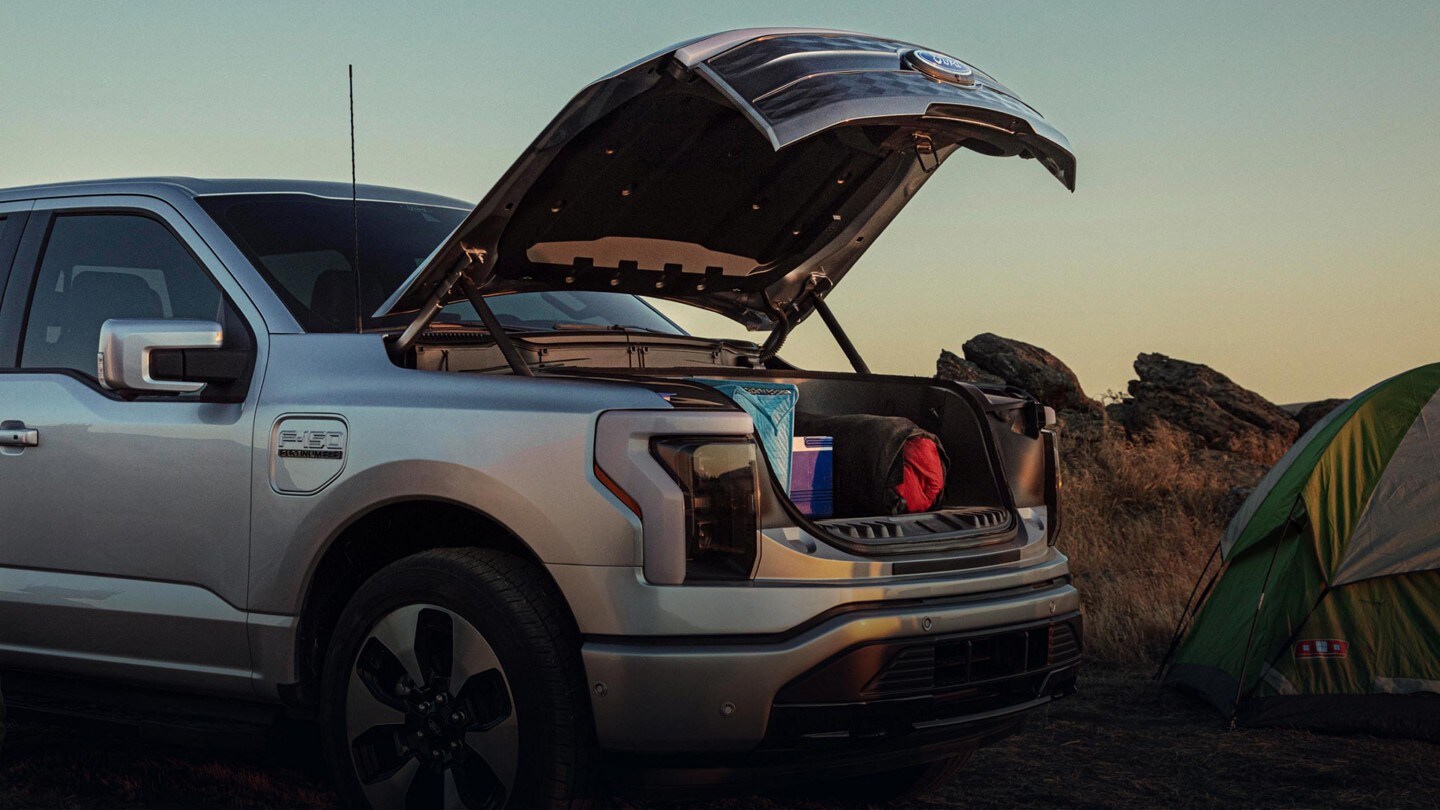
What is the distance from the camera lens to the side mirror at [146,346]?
14.1ft

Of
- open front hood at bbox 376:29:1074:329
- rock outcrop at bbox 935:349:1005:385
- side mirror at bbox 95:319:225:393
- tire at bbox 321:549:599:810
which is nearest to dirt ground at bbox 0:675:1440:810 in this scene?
tire at bbox 321:549:599:810

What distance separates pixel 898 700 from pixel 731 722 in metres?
0.43

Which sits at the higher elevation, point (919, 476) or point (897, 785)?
point (919, 476)

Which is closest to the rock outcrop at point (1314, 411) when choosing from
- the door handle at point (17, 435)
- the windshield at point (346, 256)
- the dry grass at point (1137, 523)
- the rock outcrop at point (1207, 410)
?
the rock outcrop at point (1207, 410)

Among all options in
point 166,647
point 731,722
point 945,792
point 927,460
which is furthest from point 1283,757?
point 166,647

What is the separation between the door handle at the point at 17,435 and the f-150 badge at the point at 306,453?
3.51ft

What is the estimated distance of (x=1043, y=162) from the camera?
4.60 metres

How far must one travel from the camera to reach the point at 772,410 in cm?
439

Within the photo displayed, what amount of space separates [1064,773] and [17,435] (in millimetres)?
3721

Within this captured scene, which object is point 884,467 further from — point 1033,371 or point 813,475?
point 1033,371

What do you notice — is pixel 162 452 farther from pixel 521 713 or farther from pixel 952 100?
pixel 952 100

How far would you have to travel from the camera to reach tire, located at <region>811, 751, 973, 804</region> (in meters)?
4.89

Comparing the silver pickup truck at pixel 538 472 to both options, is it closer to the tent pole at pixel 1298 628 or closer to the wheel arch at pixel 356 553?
the wheel arch at pixel 356 553

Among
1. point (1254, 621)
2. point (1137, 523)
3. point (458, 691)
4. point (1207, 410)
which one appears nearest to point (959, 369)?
point (1207, 410)
